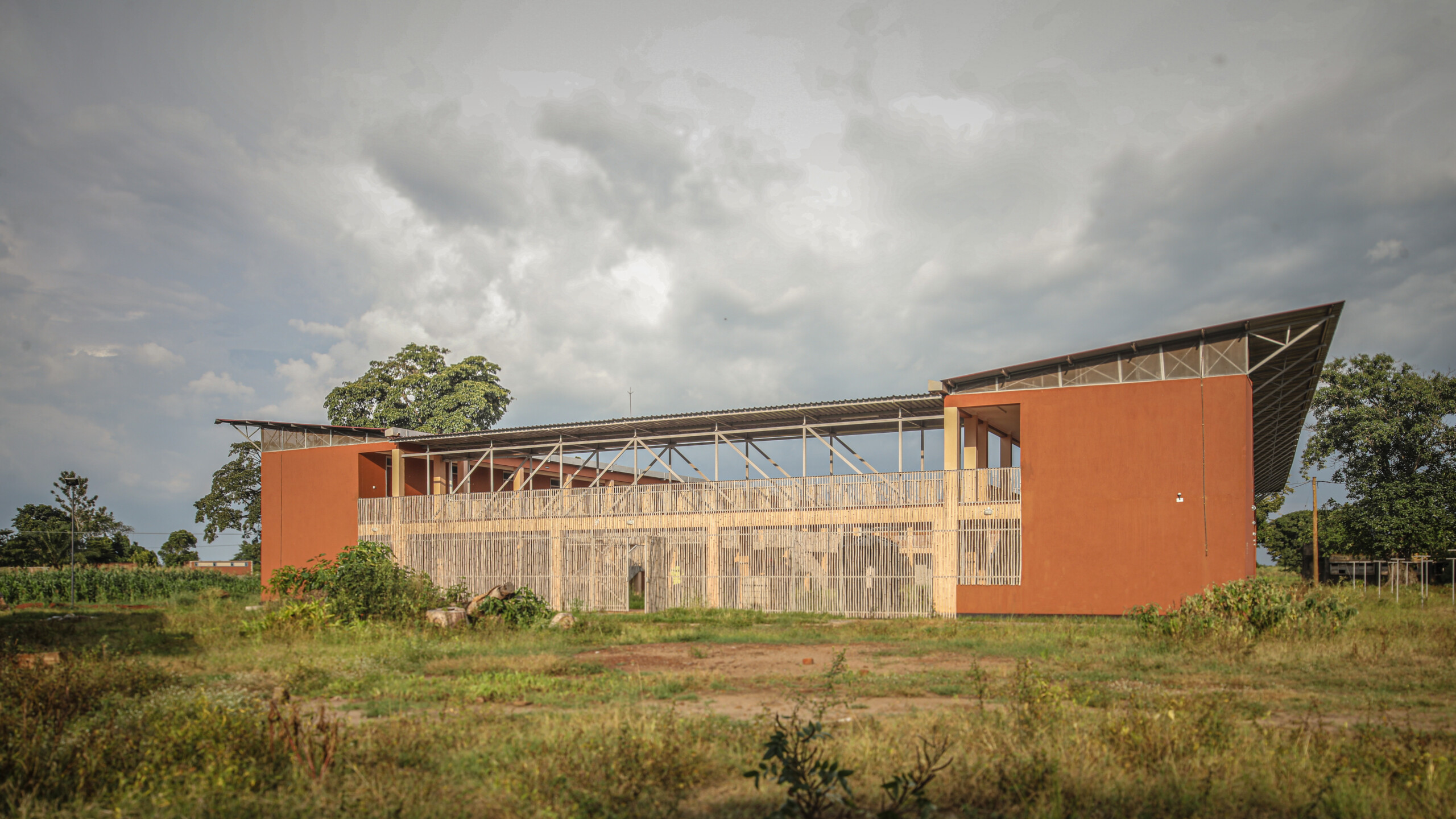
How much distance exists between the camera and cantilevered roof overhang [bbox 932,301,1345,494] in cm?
1842

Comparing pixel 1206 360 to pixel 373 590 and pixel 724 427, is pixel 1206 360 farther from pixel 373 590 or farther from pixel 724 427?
pixel 373 590

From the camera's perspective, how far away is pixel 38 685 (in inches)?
331

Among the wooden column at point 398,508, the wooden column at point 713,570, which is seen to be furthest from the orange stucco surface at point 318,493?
the wooden column at point 713,570

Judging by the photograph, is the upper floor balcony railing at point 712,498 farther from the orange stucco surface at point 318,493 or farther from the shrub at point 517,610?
the shrub at point 517,610

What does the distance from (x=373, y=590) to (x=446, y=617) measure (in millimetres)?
1951

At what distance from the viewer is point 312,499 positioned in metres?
30.5

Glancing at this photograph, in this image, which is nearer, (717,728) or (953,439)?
(717,728)

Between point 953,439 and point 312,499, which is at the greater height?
point 953,439

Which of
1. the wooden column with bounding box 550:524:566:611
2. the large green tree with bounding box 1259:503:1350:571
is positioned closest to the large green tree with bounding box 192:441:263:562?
the wooden column with bounding box 550:524:566:611

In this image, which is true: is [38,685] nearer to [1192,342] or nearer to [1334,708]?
[1334,708]

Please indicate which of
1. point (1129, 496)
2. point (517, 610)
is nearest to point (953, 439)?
point (1129, 496)

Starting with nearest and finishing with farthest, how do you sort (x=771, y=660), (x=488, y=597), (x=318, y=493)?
(x=771, y=660) < (x=488, y=597) < (x=318, y=493)

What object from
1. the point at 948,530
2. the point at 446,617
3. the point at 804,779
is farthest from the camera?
the point at 948,530

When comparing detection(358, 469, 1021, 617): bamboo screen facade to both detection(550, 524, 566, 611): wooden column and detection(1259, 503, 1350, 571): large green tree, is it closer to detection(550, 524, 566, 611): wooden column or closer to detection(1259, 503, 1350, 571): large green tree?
detection(550, 524, 566, 611): wooden column
